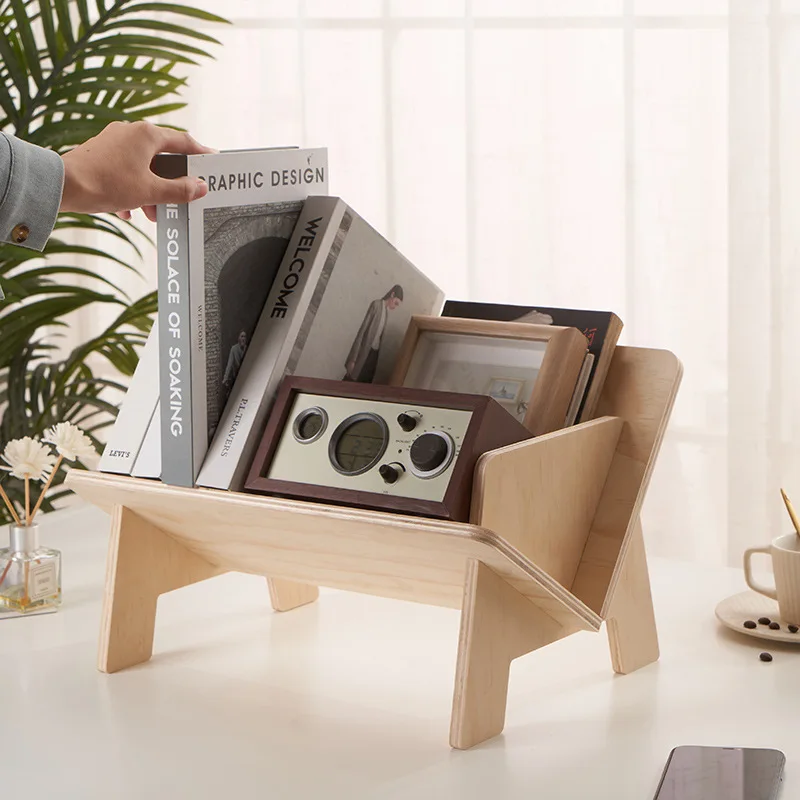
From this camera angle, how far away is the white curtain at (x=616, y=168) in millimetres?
2320

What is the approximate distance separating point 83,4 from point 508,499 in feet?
4.71

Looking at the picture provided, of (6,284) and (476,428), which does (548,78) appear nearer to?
(6,284)

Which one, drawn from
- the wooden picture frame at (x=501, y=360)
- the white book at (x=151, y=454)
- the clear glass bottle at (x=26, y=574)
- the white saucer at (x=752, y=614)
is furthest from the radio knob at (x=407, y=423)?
the clear glass bottle at (x=26, y=574)

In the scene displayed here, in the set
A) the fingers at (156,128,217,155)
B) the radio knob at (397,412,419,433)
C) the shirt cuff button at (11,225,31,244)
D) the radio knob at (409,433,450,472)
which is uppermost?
the fingers at (156,128,217,155)

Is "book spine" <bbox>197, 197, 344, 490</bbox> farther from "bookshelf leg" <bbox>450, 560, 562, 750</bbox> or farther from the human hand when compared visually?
"bookshelf leg" <bbox>450, 560, 562, 750</bbox>

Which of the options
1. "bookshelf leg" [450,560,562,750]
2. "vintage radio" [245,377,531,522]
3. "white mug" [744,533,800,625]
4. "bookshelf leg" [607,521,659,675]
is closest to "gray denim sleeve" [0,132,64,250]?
"vintage radio" [245,377,531,522]

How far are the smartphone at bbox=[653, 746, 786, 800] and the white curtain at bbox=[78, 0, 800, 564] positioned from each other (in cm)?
150

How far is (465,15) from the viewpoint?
2.59 m

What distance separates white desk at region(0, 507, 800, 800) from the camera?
0.96m

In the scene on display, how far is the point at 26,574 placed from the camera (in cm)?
137

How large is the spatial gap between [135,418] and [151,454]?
0.16 ft

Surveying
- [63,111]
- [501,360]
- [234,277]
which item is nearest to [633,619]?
[501,360]

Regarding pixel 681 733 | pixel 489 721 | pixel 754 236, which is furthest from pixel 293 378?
pixel 754 236

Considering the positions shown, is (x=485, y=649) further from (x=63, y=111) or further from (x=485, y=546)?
(x=63, y=111)
